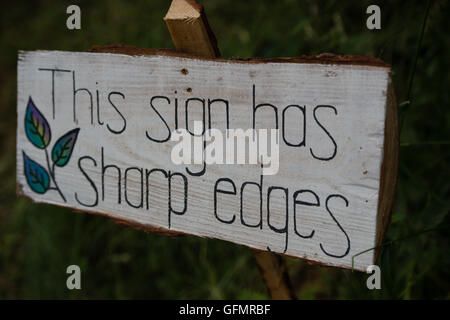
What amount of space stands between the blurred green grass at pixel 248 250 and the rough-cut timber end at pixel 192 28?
0.40 metres

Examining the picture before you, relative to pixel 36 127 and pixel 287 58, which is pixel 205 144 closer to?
pixel 287 58

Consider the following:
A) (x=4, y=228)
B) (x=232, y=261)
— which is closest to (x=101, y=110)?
(x=232, y=261)

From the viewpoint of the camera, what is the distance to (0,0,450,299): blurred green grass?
1239 millimetres

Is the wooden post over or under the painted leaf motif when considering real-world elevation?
over

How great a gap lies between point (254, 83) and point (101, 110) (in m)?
0.33

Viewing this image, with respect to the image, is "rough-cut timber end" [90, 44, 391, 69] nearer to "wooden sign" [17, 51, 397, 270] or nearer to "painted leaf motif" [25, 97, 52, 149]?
"wooden sign" [17, 51, 397, 270]

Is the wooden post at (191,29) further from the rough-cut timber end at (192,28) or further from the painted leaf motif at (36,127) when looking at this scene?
the painted leaf motif at (36,127)

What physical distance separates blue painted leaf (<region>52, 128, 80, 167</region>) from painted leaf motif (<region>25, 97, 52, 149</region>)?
0.09ft

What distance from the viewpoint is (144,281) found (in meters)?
1.69

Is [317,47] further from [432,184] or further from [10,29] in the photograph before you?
[10,29]

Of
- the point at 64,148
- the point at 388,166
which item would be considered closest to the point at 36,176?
the point at 64,148

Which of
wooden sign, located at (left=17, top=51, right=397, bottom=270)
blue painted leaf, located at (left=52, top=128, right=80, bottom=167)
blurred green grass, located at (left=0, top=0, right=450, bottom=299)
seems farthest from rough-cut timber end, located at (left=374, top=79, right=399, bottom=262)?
blue painted leaf, located at (left=52, top=128, right=80, bottom=167)

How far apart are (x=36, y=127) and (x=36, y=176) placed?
104mm

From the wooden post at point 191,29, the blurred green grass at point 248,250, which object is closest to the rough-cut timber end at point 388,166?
the blurred green grass at point 248,250
